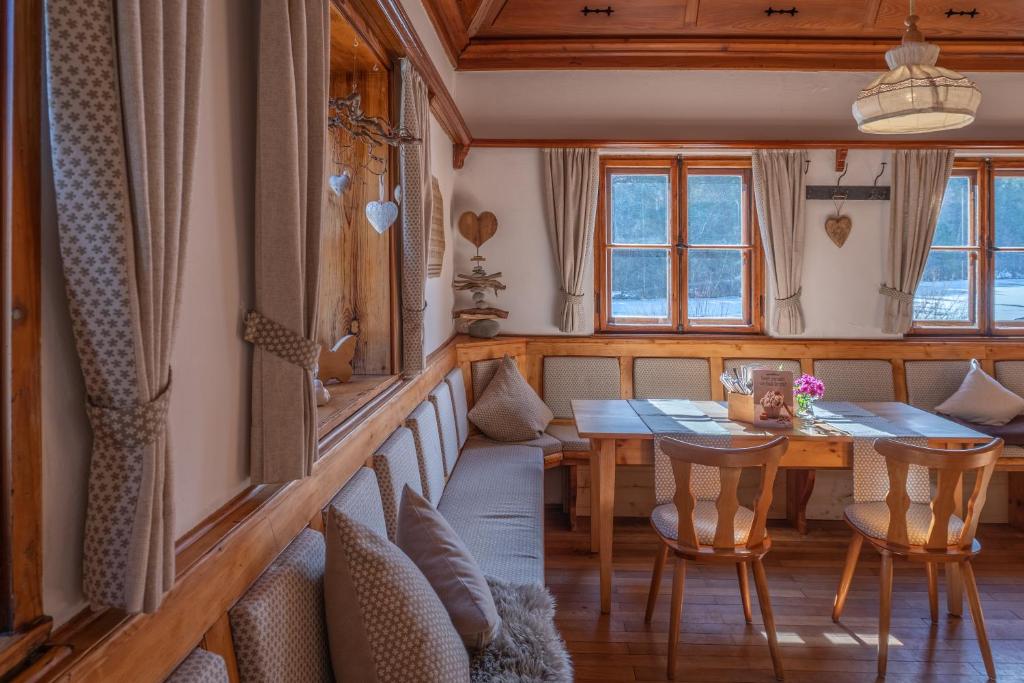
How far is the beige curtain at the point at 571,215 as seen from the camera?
4.73 metres

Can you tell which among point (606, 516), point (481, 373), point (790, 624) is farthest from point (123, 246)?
point (481, 373)

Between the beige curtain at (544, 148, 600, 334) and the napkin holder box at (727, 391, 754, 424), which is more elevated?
the beige curtain at (544, 148, 600, 334)

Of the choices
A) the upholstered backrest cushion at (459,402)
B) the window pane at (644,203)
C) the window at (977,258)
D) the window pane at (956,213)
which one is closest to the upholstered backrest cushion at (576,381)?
the upholstered backrest cushion at (459,402)

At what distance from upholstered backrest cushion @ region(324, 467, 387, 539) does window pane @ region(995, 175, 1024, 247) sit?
4788 mm

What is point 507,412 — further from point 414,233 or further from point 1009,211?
→ point 1009,211

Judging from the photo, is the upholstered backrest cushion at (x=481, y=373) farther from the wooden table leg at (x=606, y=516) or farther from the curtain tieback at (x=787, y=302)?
the curtain tieback at (x=787, y=302)

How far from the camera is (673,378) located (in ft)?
15.3

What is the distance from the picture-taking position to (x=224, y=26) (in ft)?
4.55

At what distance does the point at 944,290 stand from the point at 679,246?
1874 mm

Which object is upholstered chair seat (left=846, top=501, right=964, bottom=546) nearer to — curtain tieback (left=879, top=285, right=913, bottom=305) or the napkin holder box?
the napkin holder box

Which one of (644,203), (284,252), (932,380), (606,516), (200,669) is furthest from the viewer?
(644,203)

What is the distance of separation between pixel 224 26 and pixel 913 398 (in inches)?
182

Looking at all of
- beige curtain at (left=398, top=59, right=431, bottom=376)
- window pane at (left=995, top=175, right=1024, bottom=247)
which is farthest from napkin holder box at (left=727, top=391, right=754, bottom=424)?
window pane at (left=995, top=175, right=1024, bottom=247)

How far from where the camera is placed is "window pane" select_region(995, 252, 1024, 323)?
4824 millimetres
